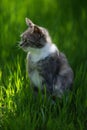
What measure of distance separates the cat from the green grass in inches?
4.5

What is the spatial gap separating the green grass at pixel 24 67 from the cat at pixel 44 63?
0.11 metres

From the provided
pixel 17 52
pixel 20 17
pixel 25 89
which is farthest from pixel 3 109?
pixel 20 17

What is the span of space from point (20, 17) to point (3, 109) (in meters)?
2.05

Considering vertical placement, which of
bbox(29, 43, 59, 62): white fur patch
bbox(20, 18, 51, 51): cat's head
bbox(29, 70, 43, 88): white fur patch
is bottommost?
bbox(29, 70, 43, 88): white fur patch

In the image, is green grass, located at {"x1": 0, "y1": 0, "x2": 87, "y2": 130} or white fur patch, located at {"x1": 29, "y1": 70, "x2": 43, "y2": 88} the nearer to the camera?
green grass, located at {"x1": 0, "y1": 0, "x2": 87, "y2": 130}

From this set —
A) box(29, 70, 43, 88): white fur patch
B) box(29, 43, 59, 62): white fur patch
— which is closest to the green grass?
box(29, 70, 43, 88): white fur patch

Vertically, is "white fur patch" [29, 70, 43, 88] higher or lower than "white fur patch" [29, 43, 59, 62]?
lower

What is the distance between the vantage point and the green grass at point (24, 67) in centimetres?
411

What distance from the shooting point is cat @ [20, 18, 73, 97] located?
14.3 feet

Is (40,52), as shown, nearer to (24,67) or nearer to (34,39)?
(34,39)

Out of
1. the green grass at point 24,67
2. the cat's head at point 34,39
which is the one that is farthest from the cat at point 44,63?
the green grass at point 24,67

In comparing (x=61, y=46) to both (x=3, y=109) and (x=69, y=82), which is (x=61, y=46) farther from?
(x=3, y=109)

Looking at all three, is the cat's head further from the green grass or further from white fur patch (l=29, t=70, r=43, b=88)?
the green grass

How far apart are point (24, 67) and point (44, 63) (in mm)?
654
